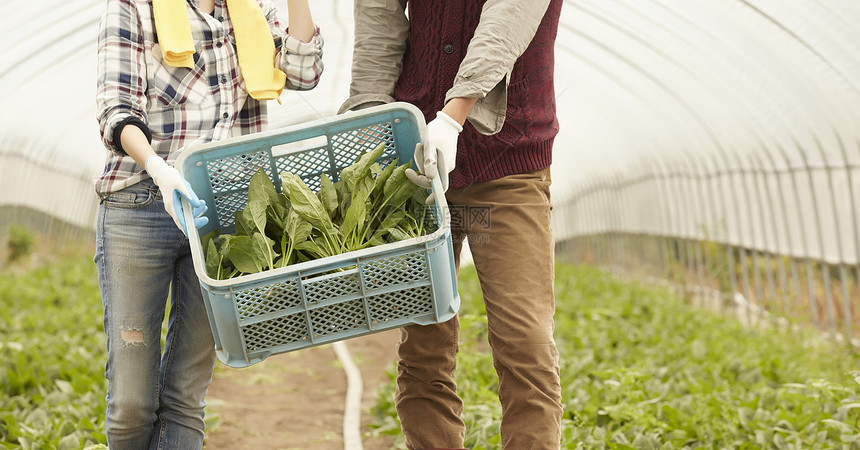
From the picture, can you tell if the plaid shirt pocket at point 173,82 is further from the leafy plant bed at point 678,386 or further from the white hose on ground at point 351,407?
the white hose on ground at point 351,407

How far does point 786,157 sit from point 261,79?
686cm

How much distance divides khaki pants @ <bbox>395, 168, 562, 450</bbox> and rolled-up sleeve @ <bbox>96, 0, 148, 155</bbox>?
3.20 ft

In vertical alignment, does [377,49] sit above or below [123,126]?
above

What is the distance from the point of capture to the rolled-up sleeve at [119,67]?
2.32 meters

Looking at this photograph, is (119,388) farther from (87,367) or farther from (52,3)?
(52,3)

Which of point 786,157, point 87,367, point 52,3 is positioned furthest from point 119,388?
point 786,157

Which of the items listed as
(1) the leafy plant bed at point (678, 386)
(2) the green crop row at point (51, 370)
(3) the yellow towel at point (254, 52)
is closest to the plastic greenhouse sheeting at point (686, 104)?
(1) the leafy plant bed at point (678, 386)

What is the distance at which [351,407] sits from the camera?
4605mm

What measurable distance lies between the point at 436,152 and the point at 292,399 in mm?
3389

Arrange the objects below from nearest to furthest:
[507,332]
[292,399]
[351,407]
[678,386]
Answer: [507,332]
[678,386]
[351,407]
[292,399]

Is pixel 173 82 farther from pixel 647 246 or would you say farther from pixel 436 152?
pixel 647 246

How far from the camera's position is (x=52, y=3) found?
23.0 feet

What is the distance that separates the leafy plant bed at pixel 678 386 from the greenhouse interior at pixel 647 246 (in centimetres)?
2

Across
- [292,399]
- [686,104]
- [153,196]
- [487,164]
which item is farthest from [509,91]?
[686,104]
